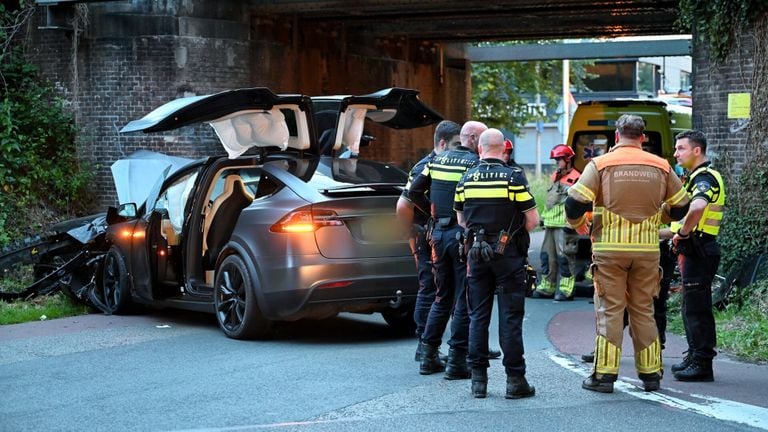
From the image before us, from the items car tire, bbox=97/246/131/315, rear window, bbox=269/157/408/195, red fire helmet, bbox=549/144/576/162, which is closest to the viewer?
rear window, bbox=269/157/408/195

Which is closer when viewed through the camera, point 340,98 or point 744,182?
point 340,98

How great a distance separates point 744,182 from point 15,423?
9254 millimetres

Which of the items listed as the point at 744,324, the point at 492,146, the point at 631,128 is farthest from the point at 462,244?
the point at 744,324

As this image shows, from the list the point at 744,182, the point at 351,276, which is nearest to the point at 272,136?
the point at 351,276

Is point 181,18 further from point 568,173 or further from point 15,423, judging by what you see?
point 15,423

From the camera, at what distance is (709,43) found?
1359 cm

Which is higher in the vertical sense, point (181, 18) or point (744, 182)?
point (181, 18)

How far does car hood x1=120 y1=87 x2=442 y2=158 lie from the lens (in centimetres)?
983

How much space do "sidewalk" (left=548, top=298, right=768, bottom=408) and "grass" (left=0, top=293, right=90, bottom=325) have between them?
507 cm

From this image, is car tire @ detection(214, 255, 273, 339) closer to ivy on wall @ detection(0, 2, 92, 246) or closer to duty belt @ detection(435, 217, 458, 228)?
duty belt @ detection(435, 217, 458, 228)

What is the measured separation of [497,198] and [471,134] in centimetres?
96

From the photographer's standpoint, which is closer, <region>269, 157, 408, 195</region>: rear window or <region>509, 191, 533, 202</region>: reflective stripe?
<region>509, 191, 533, 202</region>: reflective stripe

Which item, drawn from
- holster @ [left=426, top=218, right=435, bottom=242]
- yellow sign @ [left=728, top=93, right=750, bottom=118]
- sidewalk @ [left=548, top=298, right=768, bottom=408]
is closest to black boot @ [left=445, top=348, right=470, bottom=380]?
holster @ [left=426, top=218, right=435, bottom=242]

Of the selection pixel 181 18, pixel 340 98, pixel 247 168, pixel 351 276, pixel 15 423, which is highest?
pixel 181 18
